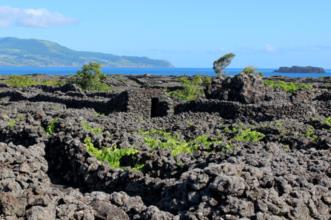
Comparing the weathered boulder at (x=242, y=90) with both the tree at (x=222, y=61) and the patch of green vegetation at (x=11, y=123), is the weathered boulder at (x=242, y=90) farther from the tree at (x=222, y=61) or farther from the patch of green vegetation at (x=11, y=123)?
the tree at (x=222, y=61)

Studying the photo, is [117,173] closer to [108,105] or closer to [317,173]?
[317,173]

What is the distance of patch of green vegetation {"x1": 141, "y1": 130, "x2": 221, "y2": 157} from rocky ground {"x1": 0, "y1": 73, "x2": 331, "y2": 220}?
2.3 inches

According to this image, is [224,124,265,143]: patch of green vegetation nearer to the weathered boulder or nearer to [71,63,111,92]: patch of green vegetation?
the weathered boulder

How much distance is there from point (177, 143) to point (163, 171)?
5.12 metres

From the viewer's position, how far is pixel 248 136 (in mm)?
22547

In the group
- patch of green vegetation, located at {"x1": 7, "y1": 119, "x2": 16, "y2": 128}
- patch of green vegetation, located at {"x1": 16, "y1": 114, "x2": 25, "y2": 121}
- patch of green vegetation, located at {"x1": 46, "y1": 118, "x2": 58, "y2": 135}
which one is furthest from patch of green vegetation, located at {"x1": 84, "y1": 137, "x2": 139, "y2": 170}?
patch of green vegetation, located at {"x1": 16, "y1": 114, "x2": 25, "y2": 121}

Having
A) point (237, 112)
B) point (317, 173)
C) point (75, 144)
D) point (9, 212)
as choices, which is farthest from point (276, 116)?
point (9, 212)

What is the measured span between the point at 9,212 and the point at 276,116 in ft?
82.2

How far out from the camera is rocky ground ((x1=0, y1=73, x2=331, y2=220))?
1017 cm

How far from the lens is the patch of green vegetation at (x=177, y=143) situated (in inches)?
759

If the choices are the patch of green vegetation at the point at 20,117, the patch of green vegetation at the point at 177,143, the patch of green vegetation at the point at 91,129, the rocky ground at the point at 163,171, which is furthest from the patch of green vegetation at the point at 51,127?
the patch of green vegetation at the point at 177,143

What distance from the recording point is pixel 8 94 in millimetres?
47500

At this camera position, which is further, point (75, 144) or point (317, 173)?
point (75, 144)

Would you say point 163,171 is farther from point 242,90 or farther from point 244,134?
point 242,90
